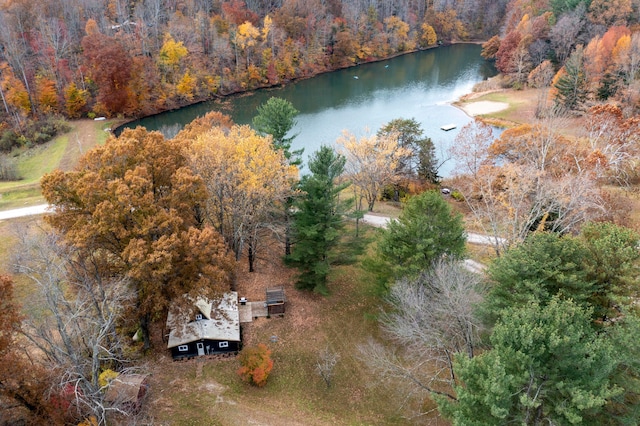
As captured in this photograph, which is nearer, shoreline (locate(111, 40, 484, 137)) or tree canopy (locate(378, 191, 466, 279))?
tree canopy (locate(378, 191, 466, 279))

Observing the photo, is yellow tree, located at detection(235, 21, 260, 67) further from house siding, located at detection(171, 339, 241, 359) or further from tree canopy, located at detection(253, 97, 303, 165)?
house siding, located at detection(171, 339, 241, 359)

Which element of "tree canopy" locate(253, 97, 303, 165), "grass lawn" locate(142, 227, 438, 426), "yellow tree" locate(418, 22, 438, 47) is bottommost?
"grass lawn" locate(142, 227, 438, 426)

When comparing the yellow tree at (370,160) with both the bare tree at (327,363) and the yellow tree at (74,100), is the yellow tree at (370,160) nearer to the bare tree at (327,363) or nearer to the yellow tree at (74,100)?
the bare tree at (327,363)

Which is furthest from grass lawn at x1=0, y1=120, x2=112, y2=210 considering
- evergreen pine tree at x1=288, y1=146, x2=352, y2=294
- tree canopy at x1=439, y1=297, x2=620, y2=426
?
tree canopy at x1=439, y1=297, x2=620, y2=426

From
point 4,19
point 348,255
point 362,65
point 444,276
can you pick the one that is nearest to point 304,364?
point 348,255

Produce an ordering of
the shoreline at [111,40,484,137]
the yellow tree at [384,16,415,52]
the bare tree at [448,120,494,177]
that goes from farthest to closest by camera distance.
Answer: the yellow tree at [384,16,415,52]
the shoreline at [111,40,484,137]
the bare tree at [448,120,494,177]

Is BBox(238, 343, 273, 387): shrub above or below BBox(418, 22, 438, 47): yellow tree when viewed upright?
below

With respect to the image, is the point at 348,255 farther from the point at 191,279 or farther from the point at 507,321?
the point at 507,321
